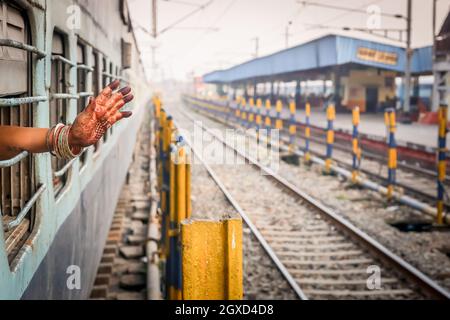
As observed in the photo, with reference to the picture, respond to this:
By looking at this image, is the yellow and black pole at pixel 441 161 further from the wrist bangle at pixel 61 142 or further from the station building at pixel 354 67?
the station building at pixel 354 67

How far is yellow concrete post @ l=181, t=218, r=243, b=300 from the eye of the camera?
195 centimetres

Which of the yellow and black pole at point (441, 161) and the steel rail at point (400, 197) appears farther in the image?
the steel rail at point (400, 197)

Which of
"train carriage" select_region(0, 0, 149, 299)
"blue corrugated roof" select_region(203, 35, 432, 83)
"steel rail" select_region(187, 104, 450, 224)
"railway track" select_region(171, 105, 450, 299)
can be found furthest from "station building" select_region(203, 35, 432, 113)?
"train carriage" select_region(0, 0, 149, 299)

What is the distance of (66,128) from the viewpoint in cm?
192

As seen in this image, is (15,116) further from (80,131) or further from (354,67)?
(354,67)

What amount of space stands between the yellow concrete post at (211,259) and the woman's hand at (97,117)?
0.50 m

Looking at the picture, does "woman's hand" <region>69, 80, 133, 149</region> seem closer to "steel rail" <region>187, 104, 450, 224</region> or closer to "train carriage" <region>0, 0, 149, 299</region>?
"train carriage" <region>0, 0, 149, 299</region>

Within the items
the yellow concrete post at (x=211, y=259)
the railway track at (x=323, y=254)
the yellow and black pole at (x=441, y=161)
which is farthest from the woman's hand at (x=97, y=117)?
the yellow and black pole at (x=441, y=161)

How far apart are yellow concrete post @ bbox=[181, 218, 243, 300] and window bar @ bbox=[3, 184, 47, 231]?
2.01 ft

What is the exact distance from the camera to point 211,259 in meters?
1.99

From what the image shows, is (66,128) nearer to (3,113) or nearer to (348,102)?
(3,113)

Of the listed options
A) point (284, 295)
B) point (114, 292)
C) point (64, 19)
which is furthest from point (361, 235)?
point (64, 19)

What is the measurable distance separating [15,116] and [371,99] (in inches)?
1164

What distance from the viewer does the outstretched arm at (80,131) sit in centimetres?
184
